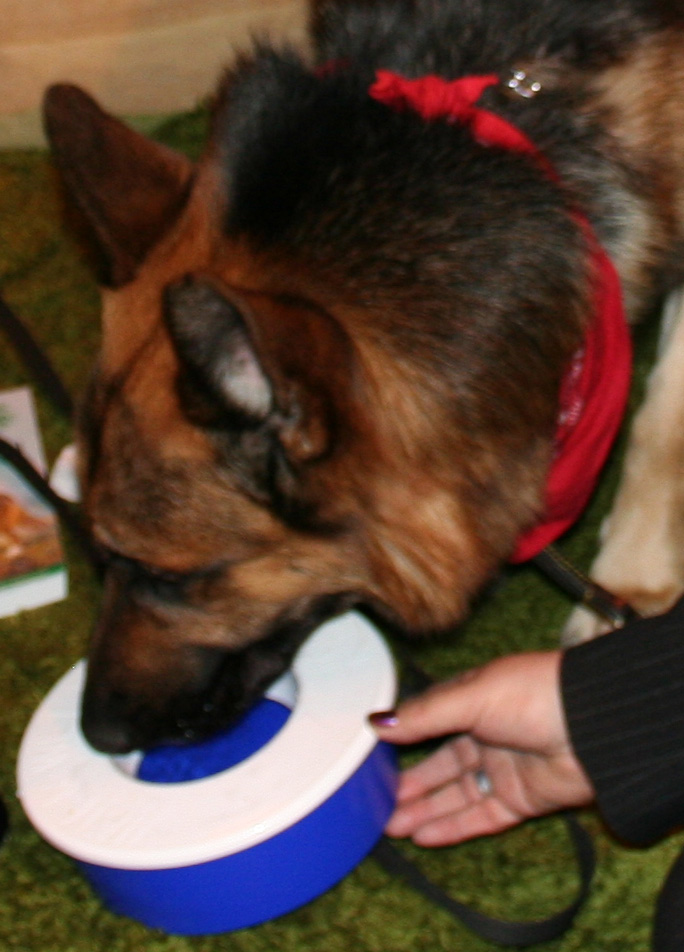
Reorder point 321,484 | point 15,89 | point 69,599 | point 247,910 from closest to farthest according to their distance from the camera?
point 321,484 < point 247,910 < point 69,599 < point 15,89

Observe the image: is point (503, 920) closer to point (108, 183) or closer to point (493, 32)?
point (108, 183)

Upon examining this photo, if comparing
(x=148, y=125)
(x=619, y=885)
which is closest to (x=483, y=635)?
(x=619, y=885)

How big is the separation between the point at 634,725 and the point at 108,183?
87 cm

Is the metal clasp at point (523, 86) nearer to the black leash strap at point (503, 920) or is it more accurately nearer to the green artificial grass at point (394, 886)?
the green artificial grass at point (394, 886)

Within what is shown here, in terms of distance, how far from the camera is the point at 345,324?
116 centimetres

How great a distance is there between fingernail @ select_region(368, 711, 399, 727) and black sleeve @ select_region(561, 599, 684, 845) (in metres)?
0.20

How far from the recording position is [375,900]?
55.9 inches

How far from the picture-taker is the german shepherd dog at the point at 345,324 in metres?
1.17

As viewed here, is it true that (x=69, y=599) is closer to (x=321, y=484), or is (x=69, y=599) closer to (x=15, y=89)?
(x=321, y=484)

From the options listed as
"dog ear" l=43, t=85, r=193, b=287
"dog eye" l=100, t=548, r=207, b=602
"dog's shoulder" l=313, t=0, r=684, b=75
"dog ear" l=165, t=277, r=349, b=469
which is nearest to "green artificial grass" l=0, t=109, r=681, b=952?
"dog eye" l=100, t=548, r=207, b=602

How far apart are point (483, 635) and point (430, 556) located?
0.54 meters

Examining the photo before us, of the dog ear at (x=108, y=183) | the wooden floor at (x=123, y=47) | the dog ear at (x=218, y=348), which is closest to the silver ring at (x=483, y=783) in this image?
the dog ear at (x=218, y=348)

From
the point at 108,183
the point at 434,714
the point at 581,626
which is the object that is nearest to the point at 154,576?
the point at 434,714

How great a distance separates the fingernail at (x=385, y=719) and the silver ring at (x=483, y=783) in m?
0.21
